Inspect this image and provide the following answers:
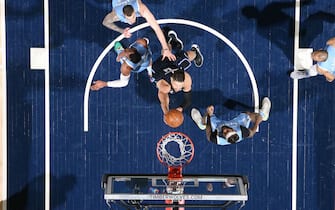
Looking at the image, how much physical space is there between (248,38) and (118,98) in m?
2.47

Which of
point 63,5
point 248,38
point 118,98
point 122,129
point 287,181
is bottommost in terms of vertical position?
point 287,181

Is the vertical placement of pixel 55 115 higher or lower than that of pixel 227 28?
lower

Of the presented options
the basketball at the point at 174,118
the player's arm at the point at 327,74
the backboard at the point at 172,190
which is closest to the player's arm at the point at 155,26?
the basketball at the point at 174,118

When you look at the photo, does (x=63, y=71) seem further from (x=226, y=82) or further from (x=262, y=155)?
(x=262, y=155)

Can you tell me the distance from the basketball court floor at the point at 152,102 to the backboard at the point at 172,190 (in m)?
0.40

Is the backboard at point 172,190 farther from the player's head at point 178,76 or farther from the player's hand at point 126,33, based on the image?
the player's hand at point 126,33

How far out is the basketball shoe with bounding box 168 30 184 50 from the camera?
341 inches

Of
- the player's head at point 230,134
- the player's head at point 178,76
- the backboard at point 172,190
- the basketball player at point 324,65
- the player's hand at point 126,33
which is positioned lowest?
the backboard at point 172,190

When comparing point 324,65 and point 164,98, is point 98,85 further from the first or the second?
point 324,65

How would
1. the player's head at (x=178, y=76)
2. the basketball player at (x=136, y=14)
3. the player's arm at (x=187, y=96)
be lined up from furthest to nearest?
the player's arm at (x=187, y=96) → the player's head at (x=178, y=76) → the basketball player at (x=136, y=14)

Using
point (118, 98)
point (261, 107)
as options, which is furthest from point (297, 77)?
point (118, 98)

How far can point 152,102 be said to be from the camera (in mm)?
8953

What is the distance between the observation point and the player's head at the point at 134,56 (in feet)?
26.7

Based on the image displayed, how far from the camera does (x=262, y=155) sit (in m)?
9.02
